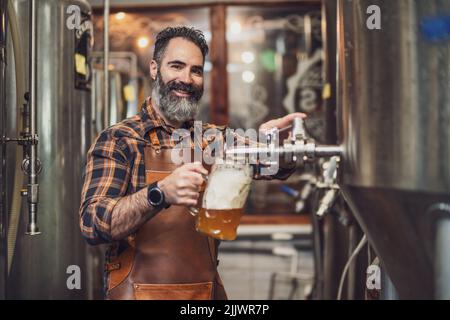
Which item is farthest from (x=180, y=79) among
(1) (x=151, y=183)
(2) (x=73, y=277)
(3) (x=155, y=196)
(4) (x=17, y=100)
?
(2) (x=73, y=277)

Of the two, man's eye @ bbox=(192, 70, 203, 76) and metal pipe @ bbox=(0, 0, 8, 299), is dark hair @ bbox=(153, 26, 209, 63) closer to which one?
man's eye @ bbox=(192, 70, 203, 76)

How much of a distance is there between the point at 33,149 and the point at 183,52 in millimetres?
609

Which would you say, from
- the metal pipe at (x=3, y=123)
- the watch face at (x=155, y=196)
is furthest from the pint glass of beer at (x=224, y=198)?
the metal pipe at (x=3, y=123)

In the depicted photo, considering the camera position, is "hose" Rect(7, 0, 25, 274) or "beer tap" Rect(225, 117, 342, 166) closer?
"beer tap" Rect(225, 117, 342, 166)

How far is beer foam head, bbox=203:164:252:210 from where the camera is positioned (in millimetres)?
1217

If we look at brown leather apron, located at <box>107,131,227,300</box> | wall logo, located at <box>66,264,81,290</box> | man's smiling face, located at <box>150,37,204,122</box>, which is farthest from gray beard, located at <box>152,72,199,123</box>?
wall logo, located at <box>66,264,81,290</box>

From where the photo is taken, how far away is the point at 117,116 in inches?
160

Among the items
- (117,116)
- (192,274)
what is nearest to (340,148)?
(192,274)

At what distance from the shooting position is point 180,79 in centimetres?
171

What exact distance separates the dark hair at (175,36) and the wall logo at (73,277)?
1170mm

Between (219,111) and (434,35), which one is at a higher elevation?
(219,111)
